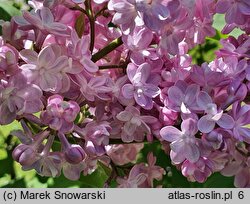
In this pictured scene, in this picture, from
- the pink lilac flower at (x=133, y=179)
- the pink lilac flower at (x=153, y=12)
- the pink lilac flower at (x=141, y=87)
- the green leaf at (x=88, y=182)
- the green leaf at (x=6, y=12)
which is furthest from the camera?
the green leaf at (x=88, y=182)

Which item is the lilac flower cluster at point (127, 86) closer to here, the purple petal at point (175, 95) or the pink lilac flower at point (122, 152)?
the purple petal at point (175, 95)

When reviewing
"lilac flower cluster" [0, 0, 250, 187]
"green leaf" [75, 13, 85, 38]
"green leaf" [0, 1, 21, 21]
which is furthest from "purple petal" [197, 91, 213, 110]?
"green leaf" [0, 1, 21, 21]

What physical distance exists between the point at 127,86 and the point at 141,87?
0.9 inches

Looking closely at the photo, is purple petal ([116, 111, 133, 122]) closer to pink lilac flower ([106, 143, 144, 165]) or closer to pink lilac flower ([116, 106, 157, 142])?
pink lilac flower ([116, 106, 157, 142])

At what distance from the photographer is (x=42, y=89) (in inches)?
38.1

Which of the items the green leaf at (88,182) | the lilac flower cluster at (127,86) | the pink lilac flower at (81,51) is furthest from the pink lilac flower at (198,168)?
the green leaf at (88,182)

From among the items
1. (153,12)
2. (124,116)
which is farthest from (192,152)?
(153,12)

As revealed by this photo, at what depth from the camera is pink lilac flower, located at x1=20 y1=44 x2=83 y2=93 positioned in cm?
96

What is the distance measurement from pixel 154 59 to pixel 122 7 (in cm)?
13

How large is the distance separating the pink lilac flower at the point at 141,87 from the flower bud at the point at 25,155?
0.17m

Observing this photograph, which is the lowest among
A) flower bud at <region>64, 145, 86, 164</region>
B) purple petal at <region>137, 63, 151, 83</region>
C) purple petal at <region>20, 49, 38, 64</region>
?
flower bud at <region>64, 145, 86, 164</region>

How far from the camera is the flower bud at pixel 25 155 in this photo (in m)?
0.99

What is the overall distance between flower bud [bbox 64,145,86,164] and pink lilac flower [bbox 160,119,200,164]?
128 mm
